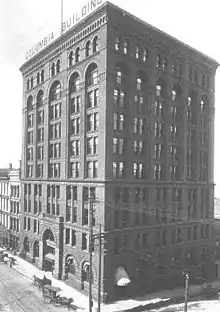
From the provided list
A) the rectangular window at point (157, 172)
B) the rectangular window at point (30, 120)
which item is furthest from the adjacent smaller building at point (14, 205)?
the rectangular window at point (157, 172)

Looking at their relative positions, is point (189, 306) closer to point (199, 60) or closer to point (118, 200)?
point (118, 200)

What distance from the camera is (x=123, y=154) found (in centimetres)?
4625

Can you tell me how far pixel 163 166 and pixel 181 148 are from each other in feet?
17.0

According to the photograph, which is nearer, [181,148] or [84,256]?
[84,256]

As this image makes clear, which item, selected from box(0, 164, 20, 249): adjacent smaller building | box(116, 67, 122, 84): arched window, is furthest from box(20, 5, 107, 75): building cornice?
box(0, 164, 20, 249): adjacent smaller building

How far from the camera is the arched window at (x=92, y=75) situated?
47.0 metres

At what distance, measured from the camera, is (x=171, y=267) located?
5062 cm

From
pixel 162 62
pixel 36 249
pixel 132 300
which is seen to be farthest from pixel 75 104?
pixel 132 300

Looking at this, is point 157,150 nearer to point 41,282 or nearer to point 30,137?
point 41,282

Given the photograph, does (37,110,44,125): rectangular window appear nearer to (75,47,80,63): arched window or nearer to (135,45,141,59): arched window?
(75,47,80,63): arched window

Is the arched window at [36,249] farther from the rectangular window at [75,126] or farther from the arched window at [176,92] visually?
the arched window at [176,92]

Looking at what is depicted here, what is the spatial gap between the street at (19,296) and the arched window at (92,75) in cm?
2979

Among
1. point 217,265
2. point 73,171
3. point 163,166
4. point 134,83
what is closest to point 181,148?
point 163,166

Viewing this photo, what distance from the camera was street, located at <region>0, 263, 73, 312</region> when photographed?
130 feet
